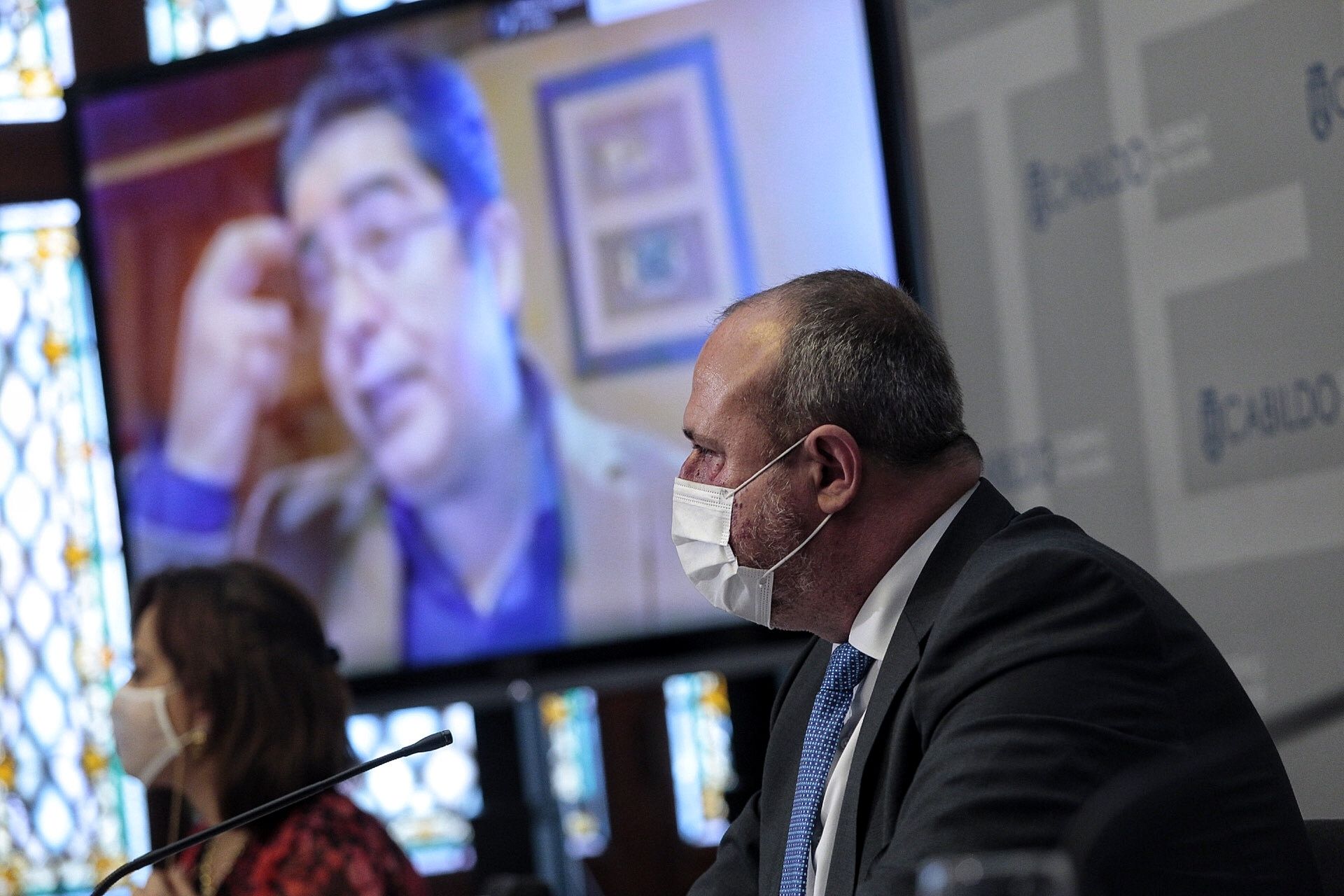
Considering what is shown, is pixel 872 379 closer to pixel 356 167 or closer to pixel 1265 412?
pixel 1265 412

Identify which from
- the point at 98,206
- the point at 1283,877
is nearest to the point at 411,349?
the point at 98,206

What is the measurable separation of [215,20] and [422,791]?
7.48ft

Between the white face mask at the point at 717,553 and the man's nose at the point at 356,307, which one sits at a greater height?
the man's nose at the point at 356,307

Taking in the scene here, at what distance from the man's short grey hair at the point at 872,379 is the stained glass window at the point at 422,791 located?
256 centimetres

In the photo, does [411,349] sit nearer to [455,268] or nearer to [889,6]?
[455,268]

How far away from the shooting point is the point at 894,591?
1.82m

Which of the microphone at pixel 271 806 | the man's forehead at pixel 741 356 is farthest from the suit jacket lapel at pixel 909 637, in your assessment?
the microphone at pixel 271 806

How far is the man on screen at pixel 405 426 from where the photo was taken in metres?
3.57

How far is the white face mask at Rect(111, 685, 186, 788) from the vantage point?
2629 millimetres

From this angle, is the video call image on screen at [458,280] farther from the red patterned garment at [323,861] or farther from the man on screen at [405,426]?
the red patterned garment at [323,861]

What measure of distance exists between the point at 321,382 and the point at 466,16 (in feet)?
3.16

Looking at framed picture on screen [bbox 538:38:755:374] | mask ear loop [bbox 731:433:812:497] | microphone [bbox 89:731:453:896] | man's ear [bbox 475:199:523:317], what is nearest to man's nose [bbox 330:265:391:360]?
man's ear [bbox 475:199:523:317]

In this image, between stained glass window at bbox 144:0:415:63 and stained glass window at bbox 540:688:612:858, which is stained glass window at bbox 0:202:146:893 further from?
stained glass window at bbox 540:688:612:858

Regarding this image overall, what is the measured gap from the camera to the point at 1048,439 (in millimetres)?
3025
